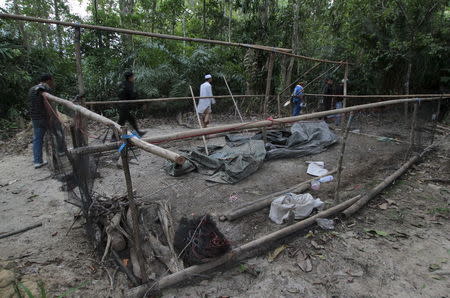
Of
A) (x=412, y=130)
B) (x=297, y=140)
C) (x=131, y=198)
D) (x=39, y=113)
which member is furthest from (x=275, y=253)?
(x=39, y=113)

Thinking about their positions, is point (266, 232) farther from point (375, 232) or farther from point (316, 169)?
point (316, 169)

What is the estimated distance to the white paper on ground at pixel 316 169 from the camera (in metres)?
4.78

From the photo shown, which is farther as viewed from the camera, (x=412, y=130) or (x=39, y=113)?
(x=412, y=130)

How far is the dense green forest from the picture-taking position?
869 centimetres

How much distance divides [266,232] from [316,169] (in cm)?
224

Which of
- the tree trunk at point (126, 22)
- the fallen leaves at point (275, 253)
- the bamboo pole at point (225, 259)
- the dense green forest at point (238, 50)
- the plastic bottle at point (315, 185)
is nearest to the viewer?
the bamboo pole at point (225, 259)

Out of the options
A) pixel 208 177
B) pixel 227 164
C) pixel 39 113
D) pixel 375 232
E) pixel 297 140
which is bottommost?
pixel 375 232

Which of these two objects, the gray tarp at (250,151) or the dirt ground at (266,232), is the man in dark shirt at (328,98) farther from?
the dirt ground at (266,232)

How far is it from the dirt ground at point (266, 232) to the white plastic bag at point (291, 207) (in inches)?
4.7

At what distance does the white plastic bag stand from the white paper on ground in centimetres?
149

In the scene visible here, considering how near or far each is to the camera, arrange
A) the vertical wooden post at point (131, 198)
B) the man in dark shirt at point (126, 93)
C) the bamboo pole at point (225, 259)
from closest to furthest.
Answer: the vertical wooden post at point (131, 198) < the bamboo pole at point (225, 259) < the man in dark shirt at point (126, 93)

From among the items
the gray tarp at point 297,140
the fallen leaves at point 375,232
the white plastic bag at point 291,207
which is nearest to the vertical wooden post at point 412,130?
the gray tarp at point 297,140

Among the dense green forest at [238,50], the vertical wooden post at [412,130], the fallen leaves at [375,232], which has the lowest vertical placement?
the fallen leaves at [375,232]

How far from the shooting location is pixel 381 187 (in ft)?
13.3
